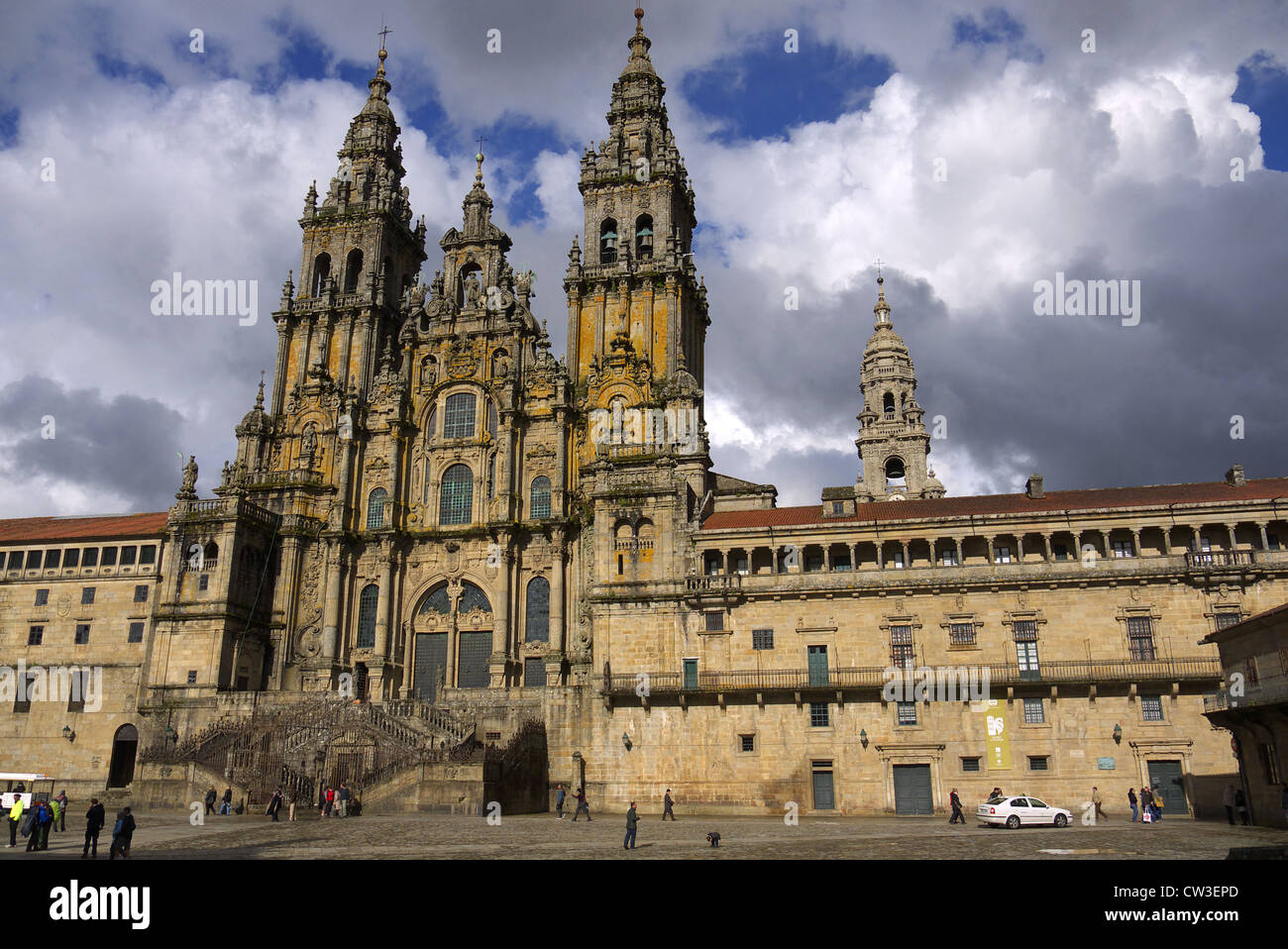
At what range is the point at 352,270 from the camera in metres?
68.9

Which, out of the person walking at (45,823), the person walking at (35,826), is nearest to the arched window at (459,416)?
the person walking at (45,823)

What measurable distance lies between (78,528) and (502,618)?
27.9 meters

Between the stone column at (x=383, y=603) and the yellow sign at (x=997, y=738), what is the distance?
109 ft

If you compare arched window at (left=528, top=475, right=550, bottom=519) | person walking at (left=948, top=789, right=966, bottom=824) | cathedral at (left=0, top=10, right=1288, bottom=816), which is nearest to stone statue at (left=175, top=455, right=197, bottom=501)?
cathedral at (left=0, top=10, right=1288, bottom=816)

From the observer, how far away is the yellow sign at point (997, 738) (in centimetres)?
4097

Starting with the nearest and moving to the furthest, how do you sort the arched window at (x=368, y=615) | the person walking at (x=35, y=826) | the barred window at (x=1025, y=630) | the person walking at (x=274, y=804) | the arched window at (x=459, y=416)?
the person walking at (x=35, y=826), the person walking at (x=274, y=804), the barred window at (x=1025, y=630), the arched window at (x=368, y=615), the arched window at (x=459, y=416)

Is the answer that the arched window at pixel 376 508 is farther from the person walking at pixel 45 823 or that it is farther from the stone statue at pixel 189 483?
the person walking at pixel 45 823

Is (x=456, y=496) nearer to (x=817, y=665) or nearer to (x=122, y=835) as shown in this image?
(x=817, y=665)

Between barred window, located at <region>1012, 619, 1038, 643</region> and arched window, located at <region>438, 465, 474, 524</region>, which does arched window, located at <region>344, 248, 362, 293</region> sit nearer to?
arched window, located at <region>438, 465, 474, 524</region>

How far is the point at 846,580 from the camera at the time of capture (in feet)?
148

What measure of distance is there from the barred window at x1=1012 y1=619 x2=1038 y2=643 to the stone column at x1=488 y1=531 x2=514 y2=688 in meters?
26.4
